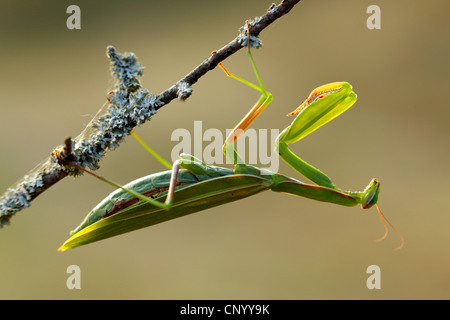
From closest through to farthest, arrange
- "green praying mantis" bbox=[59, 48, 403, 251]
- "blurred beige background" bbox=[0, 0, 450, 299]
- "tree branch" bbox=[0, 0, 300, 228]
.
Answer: "tree branch" bbox=[0, 0, 300, 228]
"green praying mantis" bbox=[59, 48, 403, 251]
"blurred beige background" bbox=[0, 0, 450, 299]

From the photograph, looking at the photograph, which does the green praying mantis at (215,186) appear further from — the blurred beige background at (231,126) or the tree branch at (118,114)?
the blurred beige background at (231,126)

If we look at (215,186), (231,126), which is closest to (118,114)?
(215,186)

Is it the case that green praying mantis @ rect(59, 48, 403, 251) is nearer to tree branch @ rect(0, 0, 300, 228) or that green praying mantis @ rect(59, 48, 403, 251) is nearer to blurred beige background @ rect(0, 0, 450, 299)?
tree branch @ rect(0, 0, 300, 228)

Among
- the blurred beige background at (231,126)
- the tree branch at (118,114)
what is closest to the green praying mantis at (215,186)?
the tree branch at (118,114)

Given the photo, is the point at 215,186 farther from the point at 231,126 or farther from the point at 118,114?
the point at 231,126

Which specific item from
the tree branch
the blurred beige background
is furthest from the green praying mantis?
the blurred beige background

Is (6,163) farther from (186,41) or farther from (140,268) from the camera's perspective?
(186,41)
